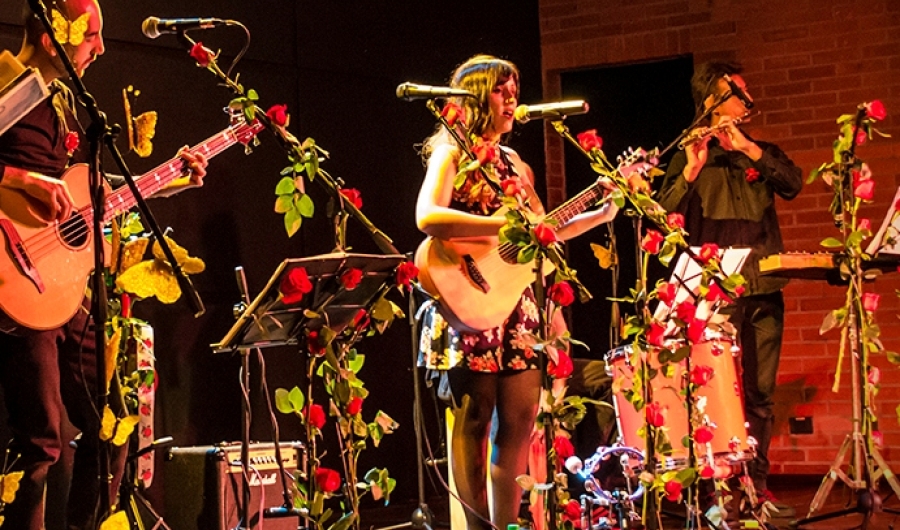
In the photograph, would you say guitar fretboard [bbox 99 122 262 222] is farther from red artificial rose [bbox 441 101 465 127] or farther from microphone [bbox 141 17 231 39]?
red artificial rose [bbox 441 101 465 127]

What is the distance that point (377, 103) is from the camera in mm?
5496

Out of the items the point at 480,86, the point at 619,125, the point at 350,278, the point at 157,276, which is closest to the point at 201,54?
the point at 157,276

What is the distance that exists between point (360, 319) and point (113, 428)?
0.64 meters

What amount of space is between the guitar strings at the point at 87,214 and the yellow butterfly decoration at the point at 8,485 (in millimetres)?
604

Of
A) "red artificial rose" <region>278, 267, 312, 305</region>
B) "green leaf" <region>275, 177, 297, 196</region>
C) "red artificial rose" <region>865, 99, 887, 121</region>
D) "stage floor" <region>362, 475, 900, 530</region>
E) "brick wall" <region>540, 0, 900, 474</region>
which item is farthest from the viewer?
"brick wall" <region>540, 0, 900, 474</region>

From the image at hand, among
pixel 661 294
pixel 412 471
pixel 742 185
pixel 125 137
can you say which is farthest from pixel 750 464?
pixel 125 137

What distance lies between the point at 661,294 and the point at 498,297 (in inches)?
23.2

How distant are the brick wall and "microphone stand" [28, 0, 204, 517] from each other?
172 inches

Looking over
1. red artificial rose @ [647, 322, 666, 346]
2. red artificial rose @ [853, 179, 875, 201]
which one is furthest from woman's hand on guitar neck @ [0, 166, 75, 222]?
red artificial rose @ [853, 179, 875, 201]

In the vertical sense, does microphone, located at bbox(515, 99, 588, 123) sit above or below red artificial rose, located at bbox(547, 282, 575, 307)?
above

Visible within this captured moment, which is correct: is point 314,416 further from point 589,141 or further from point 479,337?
point 589,141

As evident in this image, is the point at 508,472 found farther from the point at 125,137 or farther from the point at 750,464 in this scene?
the point at 125,137

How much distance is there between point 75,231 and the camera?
3.23 m

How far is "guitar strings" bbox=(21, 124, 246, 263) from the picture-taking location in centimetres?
313
